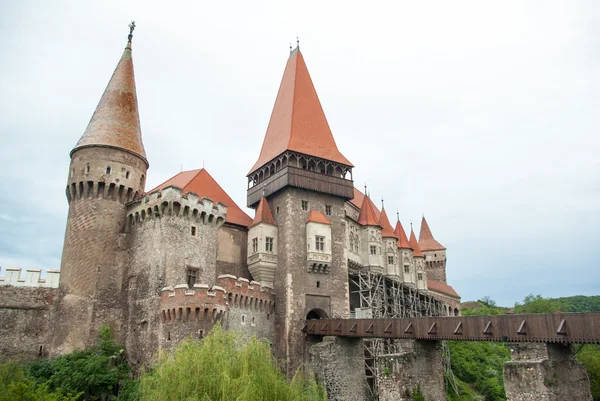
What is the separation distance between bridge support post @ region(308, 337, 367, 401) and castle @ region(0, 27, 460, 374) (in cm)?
181

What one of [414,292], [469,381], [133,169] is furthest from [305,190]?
[469,381]

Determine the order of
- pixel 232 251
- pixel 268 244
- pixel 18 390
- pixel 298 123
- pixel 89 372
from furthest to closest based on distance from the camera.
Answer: pixel 298 123, pixel 232 251, pixel 268 244, pixel 89 372, pixel 18 390

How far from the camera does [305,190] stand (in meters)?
32.5

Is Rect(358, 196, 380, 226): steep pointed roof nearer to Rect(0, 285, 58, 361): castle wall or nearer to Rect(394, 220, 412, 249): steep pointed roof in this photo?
Rect(394, 220, 412, 249): steep pointed roof

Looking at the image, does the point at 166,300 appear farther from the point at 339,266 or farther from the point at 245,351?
the point at 339,266

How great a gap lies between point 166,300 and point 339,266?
39.1 feet

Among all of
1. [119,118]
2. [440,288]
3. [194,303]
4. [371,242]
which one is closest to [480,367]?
[440,288]

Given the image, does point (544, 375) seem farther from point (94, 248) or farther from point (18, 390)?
point (94, 248)

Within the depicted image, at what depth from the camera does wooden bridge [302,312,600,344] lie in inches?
622

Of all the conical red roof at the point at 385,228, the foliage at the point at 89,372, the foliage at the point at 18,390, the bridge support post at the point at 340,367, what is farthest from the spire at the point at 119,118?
the conical red roof at the point at 385,228

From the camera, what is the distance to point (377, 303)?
33750 mm

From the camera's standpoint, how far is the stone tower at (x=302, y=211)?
29.5 metres

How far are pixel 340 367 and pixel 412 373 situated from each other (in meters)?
5.55

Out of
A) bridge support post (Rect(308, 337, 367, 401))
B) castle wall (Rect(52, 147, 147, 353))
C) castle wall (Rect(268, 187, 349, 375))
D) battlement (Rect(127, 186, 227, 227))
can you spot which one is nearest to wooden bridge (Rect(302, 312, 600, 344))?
bridge support post (Rect(308, 337, 367, 401))
